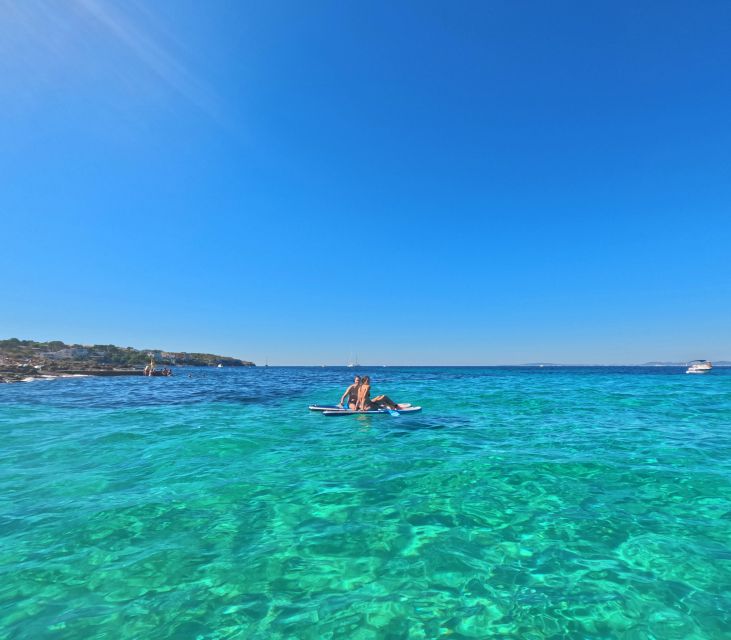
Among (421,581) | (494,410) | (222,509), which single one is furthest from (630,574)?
(494,410)

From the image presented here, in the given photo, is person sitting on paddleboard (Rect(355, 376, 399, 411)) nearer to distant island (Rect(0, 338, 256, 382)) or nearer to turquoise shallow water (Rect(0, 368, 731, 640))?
turquoise shallow water (Rect(0, 368, 731, 640))

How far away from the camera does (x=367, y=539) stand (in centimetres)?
599

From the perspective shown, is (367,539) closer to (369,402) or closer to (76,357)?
(369,402)

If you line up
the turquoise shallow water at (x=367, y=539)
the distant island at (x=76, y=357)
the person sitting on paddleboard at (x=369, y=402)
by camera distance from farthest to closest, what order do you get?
1. the distant island at (x=76, y=357)
2. the person sitting on paddleboard at (x=369, y=402)
3. the turquoise shallow water at (x=367, y=539)

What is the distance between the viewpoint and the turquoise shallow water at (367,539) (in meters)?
4.21

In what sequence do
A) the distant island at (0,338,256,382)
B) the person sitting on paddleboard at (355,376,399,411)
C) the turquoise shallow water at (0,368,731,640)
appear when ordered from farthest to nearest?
the distant island at (0,338,256,382) < the person sitting on paddleboard at (355,376,399,411) < the turquoise shallow water at (0,368,731,640)

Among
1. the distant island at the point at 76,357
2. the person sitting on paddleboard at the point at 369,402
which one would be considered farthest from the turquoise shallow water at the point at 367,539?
the distant island at the point at 76,357

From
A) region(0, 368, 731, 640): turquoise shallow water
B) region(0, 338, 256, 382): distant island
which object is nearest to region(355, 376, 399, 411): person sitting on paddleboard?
region(0, 368, 731, 640): turquoise shallow water

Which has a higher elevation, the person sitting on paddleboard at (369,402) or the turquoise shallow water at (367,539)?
Answer: the person sitting on paddleboard at (369,402)

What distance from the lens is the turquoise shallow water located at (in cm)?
421

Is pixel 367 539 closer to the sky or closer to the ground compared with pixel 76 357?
closer to the ground

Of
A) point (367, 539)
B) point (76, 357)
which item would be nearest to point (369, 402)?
point (367, 539)

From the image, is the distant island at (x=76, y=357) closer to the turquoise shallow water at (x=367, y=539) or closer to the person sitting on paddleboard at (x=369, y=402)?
the person sitting on paddleboard at (x=369, y=402)

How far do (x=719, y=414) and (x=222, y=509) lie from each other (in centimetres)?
2416
